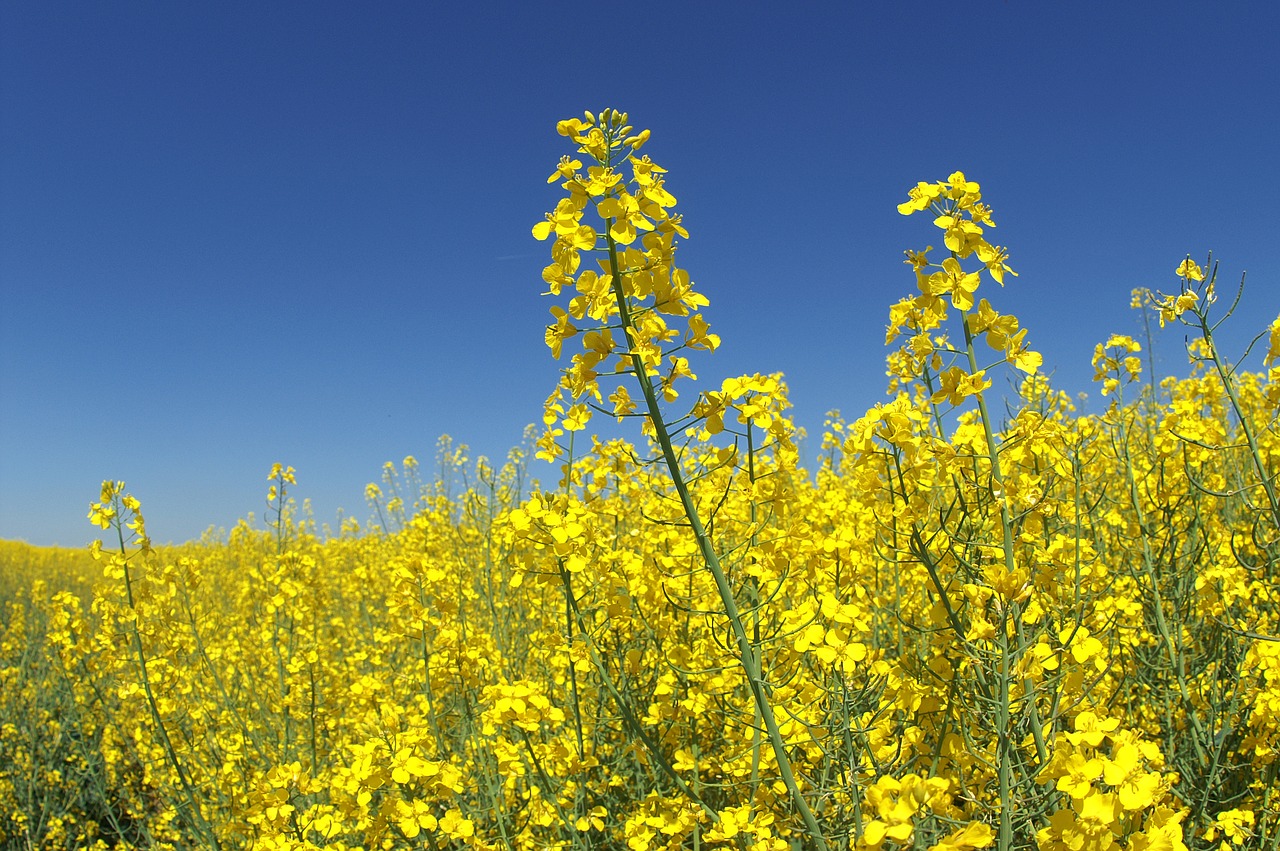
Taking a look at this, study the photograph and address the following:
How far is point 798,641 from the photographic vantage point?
76.9 inches

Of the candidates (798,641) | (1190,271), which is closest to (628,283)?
(798,641)

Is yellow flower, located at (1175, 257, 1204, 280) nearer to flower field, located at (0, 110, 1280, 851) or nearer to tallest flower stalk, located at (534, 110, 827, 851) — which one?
flower field, located at (0, 110, 1280, 851)

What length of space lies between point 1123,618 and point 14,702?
8582 millimetres

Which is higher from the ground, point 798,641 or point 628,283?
point 628,283

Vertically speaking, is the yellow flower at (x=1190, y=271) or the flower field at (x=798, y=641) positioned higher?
the yellow flower at (x=1190, y=271)

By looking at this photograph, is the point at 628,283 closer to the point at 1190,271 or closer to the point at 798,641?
the point at 798,641

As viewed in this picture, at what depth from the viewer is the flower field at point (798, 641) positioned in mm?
1721

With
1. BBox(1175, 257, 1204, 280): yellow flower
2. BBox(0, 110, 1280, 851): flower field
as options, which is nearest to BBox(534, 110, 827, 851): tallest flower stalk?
BBox(0, 110, 1280, 851): flower field

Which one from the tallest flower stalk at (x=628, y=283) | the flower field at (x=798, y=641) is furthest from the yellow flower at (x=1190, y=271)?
the tallest flower stalk at (x=628, y=283)

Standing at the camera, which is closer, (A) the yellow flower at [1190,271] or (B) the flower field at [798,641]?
(B) the flower field at [798,641]

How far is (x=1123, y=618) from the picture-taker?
2924 mm

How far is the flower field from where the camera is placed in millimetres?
1721

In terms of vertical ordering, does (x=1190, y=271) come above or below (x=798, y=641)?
above

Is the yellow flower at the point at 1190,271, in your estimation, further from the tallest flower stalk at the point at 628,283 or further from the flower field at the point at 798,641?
the tallest flower stalk at the point at 628,283
